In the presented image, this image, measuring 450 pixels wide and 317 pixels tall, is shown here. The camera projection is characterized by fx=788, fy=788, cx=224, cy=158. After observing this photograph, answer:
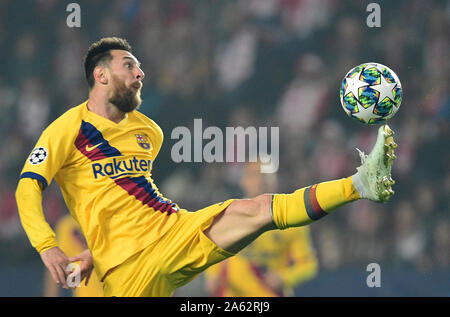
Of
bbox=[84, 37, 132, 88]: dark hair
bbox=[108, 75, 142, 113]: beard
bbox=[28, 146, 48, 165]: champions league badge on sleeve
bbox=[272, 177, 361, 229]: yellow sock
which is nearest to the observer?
bbox=[272, 177, 361, 229]: yellow sock

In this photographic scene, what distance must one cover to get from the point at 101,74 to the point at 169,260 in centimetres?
130

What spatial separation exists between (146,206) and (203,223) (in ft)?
1.35

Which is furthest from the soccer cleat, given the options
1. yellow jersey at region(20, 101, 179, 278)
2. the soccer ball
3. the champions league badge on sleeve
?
the champions league badge on sleeve

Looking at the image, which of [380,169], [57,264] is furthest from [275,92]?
[57,264]

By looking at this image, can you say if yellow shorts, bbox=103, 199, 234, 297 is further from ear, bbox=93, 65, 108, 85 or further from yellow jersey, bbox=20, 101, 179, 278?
ear, bbox=93, 65, 108, 85

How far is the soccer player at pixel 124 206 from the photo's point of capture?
15.1ft

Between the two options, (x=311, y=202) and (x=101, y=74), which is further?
(x=101, y=74)

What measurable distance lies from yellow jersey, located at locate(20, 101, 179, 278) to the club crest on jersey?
10cm

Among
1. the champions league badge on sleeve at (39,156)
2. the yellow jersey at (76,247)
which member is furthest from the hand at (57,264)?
Result: the yellow jersey at (76,247)

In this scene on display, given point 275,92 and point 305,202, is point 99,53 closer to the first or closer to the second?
point 305,202

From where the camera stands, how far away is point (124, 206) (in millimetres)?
4934

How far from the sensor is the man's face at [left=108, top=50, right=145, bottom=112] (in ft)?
16.7

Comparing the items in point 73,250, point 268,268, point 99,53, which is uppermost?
point 99,53

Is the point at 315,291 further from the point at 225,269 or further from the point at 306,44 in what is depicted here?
the point at 306,44
